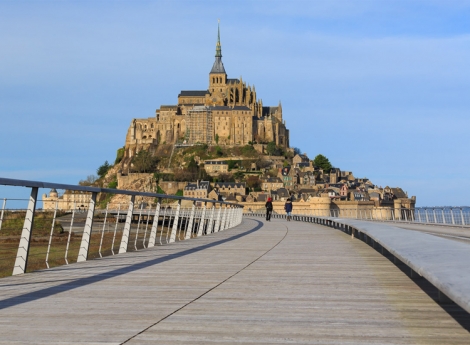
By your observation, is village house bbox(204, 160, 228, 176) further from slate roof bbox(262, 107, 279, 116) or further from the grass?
the grass

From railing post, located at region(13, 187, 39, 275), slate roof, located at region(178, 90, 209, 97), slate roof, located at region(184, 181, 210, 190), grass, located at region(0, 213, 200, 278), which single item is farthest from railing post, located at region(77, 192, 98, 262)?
slate roof, located at region(178, 90, 209, 97)

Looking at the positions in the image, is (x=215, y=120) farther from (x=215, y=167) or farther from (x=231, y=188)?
(x=231, y=188)

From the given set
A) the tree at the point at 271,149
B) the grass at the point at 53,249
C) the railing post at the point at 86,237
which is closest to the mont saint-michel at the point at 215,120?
the tree at the point at 271,149

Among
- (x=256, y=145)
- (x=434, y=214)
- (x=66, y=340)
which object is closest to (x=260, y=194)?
(x=256, y=145)

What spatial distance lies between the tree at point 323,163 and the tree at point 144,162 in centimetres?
3512

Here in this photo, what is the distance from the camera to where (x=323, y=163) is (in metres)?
157

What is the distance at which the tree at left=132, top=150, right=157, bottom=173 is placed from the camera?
145m

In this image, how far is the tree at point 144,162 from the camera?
145 metres

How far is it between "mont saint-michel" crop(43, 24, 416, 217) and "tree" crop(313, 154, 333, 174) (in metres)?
0.22

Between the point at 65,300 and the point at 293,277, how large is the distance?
256 centimetres

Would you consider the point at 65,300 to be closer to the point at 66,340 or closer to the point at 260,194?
the point at 66,340

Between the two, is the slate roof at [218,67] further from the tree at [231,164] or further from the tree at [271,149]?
the tree at [231,164]

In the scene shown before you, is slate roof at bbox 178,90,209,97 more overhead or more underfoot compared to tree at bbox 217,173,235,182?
more overhead

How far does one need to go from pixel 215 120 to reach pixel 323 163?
26.3m
